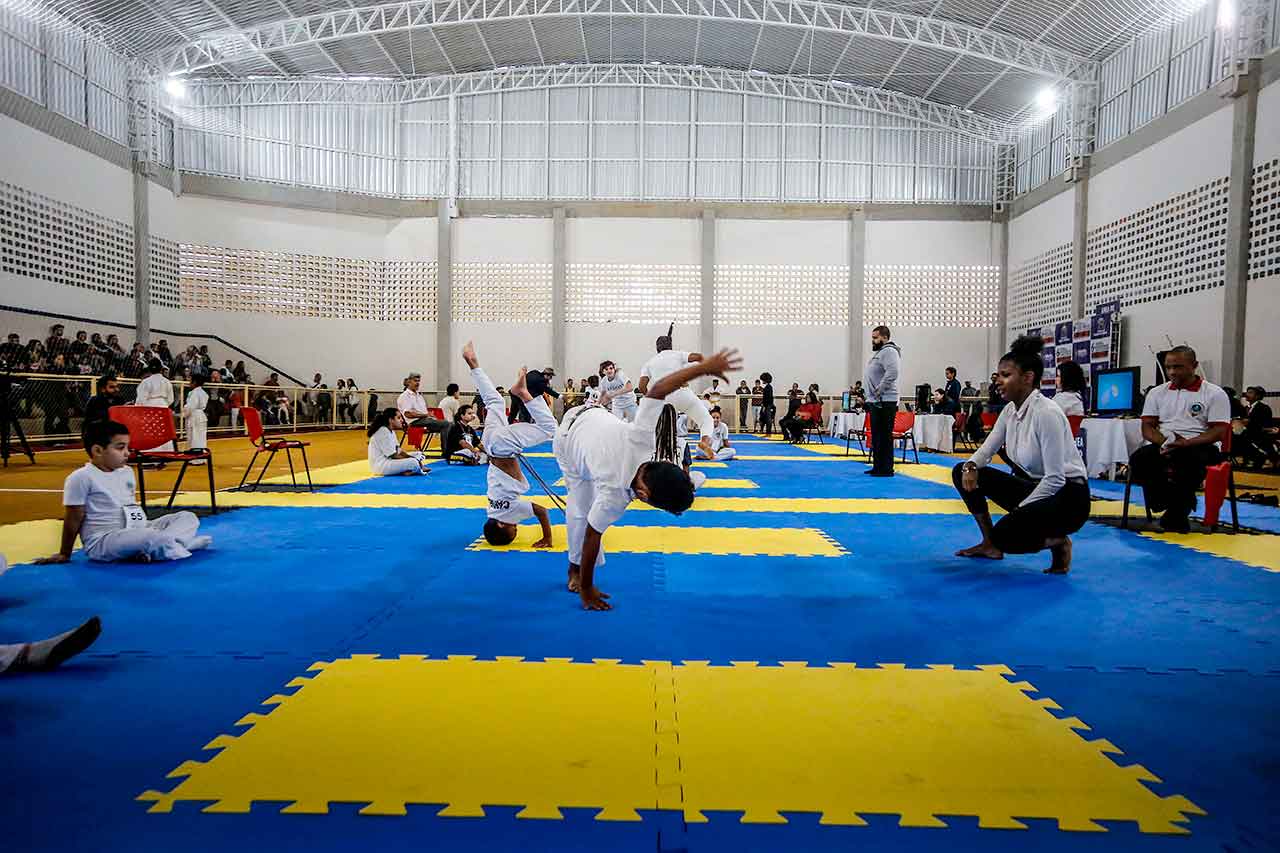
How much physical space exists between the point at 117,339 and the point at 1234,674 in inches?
835

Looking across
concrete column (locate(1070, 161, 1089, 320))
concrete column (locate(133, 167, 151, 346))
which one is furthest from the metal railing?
concrete column (locate(1070, 161, 1089, 320))

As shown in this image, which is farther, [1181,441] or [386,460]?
[386,460]

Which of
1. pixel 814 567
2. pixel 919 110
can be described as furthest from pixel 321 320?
pixel 814 567

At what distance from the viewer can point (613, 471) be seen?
3.52 metres

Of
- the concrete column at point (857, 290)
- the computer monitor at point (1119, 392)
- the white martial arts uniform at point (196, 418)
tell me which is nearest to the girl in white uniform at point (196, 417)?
the white martial arts uniform at point (196, 418)

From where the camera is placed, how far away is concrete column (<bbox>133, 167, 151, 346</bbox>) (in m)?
19.6

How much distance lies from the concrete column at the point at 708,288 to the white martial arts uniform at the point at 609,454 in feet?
64.9

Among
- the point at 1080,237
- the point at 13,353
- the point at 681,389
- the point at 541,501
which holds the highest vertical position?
the point at 1080,237

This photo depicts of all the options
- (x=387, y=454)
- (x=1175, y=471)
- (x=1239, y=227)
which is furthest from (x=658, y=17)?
(x=1175, y=471)

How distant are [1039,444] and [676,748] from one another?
3366 millimetres

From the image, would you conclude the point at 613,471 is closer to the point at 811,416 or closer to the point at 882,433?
the point at 882,433

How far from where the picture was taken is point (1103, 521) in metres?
6.37

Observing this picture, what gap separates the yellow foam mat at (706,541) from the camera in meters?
5.05

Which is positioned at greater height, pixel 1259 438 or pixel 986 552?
pixel 1259 438
